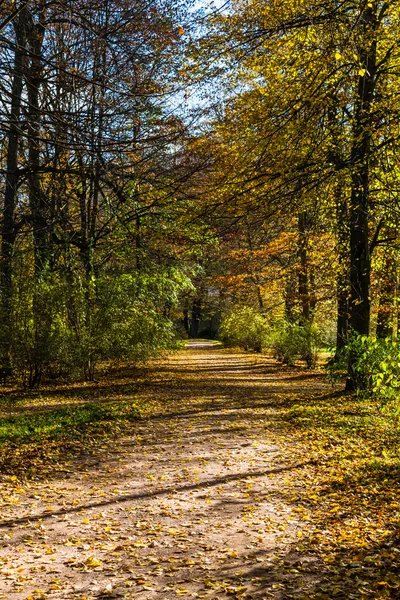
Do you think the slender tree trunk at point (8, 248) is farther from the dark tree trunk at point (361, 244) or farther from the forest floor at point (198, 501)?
the dark tree trunk at point (361, 244)

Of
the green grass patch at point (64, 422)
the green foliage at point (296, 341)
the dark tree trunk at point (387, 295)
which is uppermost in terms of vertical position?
the dark tree trunk at point (387, 295)

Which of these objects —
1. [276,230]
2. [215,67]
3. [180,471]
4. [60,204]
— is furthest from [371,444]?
[276,230]

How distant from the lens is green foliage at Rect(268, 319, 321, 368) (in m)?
17.9

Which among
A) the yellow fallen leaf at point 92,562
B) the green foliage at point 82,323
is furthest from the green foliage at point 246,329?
the yellow fallen leaf at point 92,562

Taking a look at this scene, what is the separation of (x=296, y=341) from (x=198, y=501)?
13.0 m

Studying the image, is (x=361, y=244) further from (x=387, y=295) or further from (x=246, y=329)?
(x=246, y=329)

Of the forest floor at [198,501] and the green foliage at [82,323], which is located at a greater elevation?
the green foliage at [82,323]

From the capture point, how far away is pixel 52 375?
14.2 metres

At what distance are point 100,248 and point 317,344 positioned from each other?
782cm

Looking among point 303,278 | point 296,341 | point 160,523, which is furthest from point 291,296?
point 160,523

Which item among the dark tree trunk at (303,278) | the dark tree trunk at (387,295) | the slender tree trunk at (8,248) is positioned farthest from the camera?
the dark tree trunk at (303,278)

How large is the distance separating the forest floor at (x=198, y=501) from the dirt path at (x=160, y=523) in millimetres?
16

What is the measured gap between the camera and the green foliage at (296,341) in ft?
58.6

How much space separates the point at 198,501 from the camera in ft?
18.7
